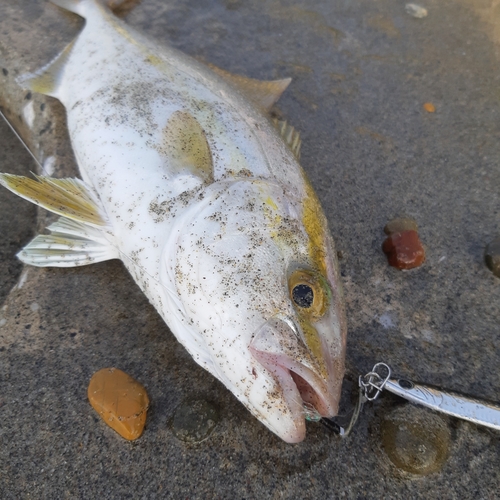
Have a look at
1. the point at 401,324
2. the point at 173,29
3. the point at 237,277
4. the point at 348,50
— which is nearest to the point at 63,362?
the point at 237,277

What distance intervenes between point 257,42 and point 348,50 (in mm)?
870

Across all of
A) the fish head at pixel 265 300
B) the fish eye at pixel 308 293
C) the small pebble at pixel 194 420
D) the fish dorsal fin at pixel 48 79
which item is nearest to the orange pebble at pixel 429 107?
the fish head at pixel 265 300

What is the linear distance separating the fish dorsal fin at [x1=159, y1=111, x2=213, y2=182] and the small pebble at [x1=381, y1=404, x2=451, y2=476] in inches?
57.1

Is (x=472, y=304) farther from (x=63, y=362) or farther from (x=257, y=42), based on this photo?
(x=257, y=42)

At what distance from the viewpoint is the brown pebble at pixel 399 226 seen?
265cm

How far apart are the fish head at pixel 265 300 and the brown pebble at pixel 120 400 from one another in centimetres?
36

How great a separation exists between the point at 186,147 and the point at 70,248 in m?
0.87

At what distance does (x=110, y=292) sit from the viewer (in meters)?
2.29

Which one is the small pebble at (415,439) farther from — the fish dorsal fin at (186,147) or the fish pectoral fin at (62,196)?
the fish pectoral fin at (62,196)

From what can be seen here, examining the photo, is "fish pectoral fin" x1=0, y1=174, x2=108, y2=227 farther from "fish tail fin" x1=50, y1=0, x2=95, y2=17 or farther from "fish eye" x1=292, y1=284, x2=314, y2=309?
"fish tail fin" x1=50, y1=0, x2=95, y2=17

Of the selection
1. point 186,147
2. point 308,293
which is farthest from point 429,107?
point 308,293

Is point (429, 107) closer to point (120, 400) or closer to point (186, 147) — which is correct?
point (186, 147)

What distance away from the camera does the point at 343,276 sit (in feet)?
8.08

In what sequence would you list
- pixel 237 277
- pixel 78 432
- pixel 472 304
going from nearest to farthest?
pixel 237 277 → pixel 78 432 → pixel 472 304
